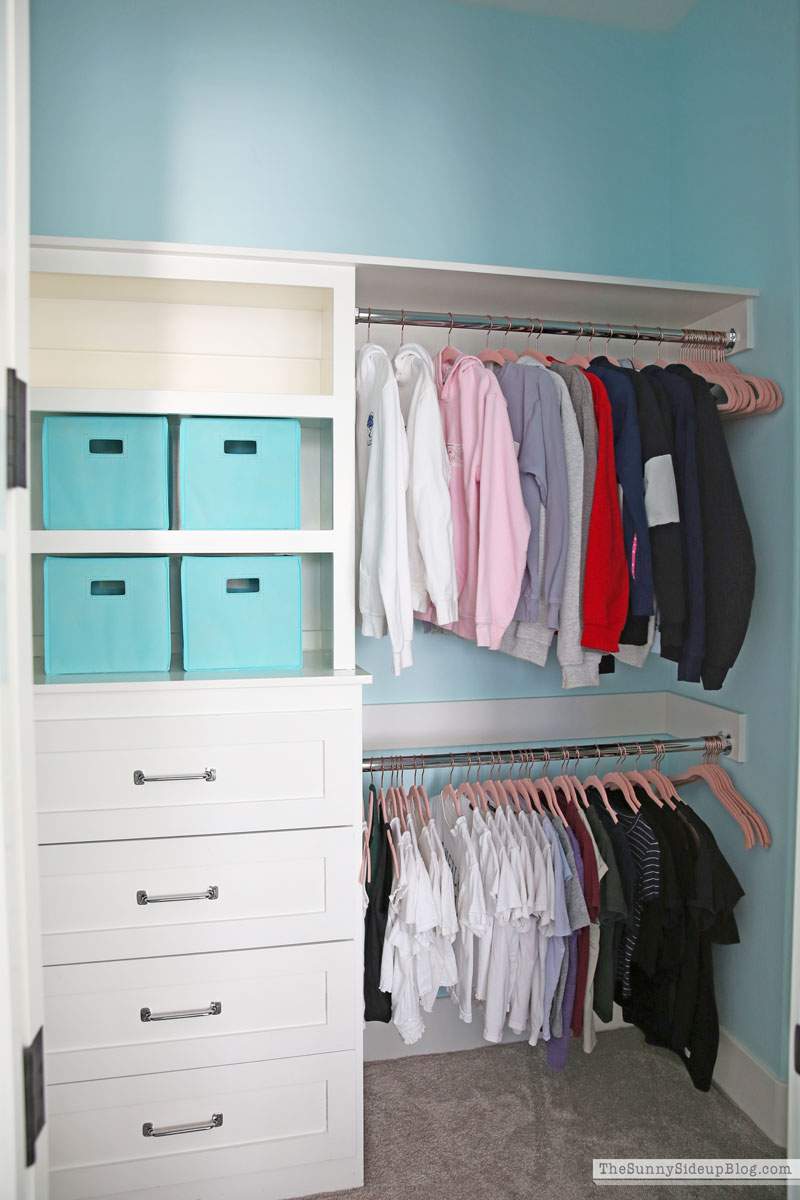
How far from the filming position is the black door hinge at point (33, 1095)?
2.52 feet

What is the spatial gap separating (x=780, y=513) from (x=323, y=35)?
187 centimetres

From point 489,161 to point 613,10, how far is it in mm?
596

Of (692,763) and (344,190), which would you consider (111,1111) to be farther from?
(344,190)

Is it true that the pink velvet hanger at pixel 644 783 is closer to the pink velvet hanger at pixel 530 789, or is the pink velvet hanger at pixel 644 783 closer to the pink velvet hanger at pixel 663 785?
the pink velvet hanger at pixel 663 785

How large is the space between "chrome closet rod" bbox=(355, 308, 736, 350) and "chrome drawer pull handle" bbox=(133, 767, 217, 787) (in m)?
1.14

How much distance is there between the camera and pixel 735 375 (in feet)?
6.75

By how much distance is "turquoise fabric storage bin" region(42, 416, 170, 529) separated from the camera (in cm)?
171

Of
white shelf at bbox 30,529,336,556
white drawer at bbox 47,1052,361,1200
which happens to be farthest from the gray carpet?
white shelf at bbox 30,529,336,556

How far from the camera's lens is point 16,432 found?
31.2 inches

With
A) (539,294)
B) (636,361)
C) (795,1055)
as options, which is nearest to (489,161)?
(539,294)

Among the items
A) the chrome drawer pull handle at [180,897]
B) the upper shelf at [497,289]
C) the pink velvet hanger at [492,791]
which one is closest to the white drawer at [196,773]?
the chrome drawer pull handle at [180,897]

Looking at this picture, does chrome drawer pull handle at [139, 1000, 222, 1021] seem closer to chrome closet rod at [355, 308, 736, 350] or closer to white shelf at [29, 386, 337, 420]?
white shelf at [29, 386, 337, 420]

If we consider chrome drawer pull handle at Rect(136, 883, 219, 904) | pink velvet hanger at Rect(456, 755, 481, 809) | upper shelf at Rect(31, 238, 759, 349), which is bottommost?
chrome drawer pull handle at Rect(136, 883, 219, 904)

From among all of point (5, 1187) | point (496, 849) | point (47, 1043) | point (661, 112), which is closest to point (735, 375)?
point (661, 112)
